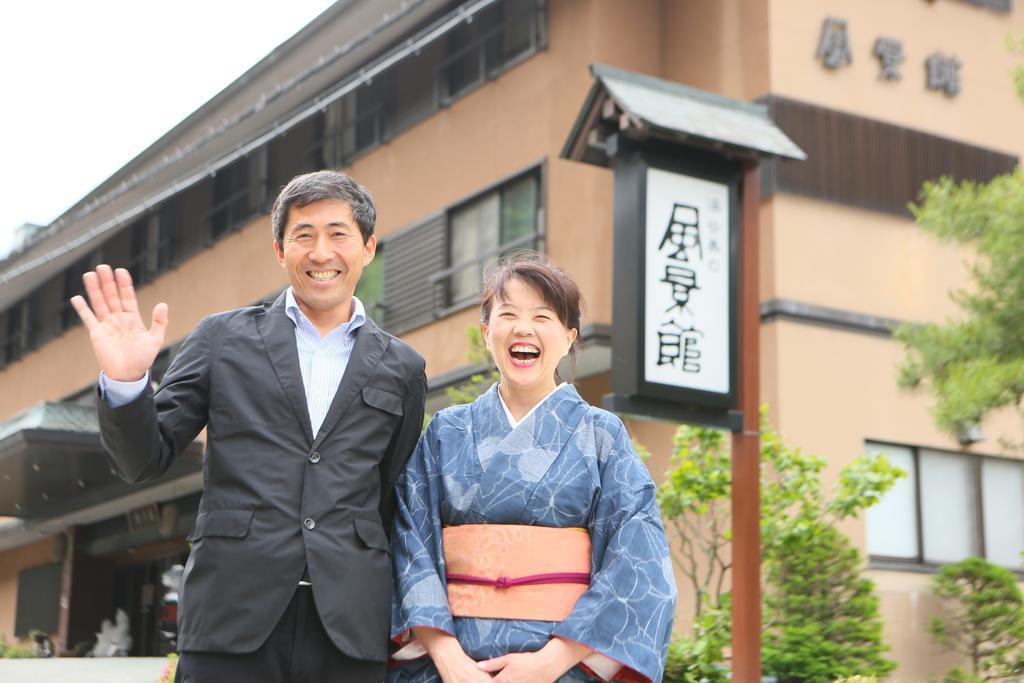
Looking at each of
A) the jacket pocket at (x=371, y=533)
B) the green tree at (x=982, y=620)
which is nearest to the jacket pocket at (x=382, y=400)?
the jacket pocket at (x=371, y=533)

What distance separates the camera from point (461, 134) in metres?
14.5

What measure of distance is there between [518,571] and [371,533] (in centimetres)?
36

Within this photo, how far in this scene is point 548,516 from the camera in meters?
3.13

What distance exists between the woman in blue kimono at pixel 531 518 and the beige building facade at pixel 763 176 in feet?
22.4

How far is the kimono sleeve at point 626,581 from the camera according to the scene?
3031mm

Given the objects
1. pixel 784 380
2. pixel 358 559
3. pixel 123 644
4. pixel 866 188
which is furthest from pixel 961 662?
pixel 123 644

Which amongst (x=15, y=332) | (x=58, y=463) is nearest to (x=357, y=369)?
(x=58, y=463)

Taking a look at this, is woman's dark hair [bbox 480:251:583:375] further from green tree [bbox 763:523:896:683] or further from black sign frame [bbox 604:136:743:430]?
green tree [bbox 763:523:896:683]

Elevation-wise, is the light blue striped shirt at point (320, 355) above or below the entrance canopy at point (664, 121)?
below

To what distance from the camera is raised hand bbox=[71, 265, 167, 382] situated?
113 inches

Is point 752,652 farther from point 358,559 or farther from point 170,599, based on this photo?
point 170,599

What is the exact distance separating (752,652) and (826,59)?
6812mm

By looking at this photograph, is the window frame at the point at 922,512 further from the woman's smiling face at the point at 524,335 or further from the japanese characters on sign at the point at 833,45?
the woman's smiling face at the point at 524,335

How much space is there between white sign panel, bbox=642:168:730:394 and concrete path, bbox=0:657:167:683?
148 inches
